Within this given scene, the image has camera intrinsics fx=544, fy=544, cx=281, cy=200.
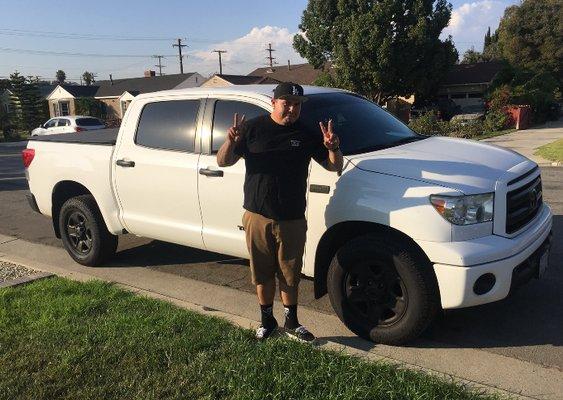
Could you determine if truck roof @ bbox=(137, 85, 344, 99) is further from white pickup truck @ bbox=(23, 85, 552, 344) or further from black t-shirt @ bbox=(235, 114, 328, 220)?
black t-shirt @ bbox=(235, 114, 328, 220)

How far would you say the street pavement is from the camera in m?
3.52

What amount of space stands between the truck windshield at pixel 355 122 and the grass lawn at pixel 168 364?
5.25ft

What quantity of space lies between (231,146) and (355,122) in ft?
4.64

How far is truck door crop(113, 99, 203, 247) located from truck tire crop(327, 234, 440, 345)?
60.9 inches

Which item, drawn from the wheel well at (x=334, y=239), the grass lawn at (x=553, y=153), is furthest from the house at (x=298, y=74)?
the wheel well at (x=334, y=239)

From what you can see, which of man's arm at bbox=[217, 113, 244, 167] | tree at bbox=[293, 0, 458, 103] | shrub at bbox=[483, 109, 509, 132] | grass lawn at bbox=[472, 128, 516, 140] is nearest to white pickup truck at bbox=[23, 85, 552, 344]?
man's arm at bbox=[217, 113, 244, 167]

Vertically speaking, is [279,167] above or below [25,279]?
above

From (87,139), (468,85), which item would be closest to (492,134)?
(468,85)

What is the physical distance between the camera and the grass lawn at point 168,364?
313 centimetres

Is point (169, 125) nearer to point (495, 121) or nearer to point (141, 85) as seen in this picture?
point (495, 121)

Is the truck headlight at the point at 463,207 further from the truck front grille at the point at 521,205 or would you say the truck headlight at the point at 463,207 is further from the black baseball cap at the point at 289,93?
the black baseball cap at the point at 289,93

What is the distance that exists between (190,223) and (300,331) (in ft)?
5.29

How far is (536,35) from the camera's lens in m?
43.8

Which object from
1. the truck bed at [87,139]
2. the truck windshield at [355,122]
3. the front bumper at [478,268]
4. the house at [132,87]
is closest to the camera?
the front bumper at [478,268]
